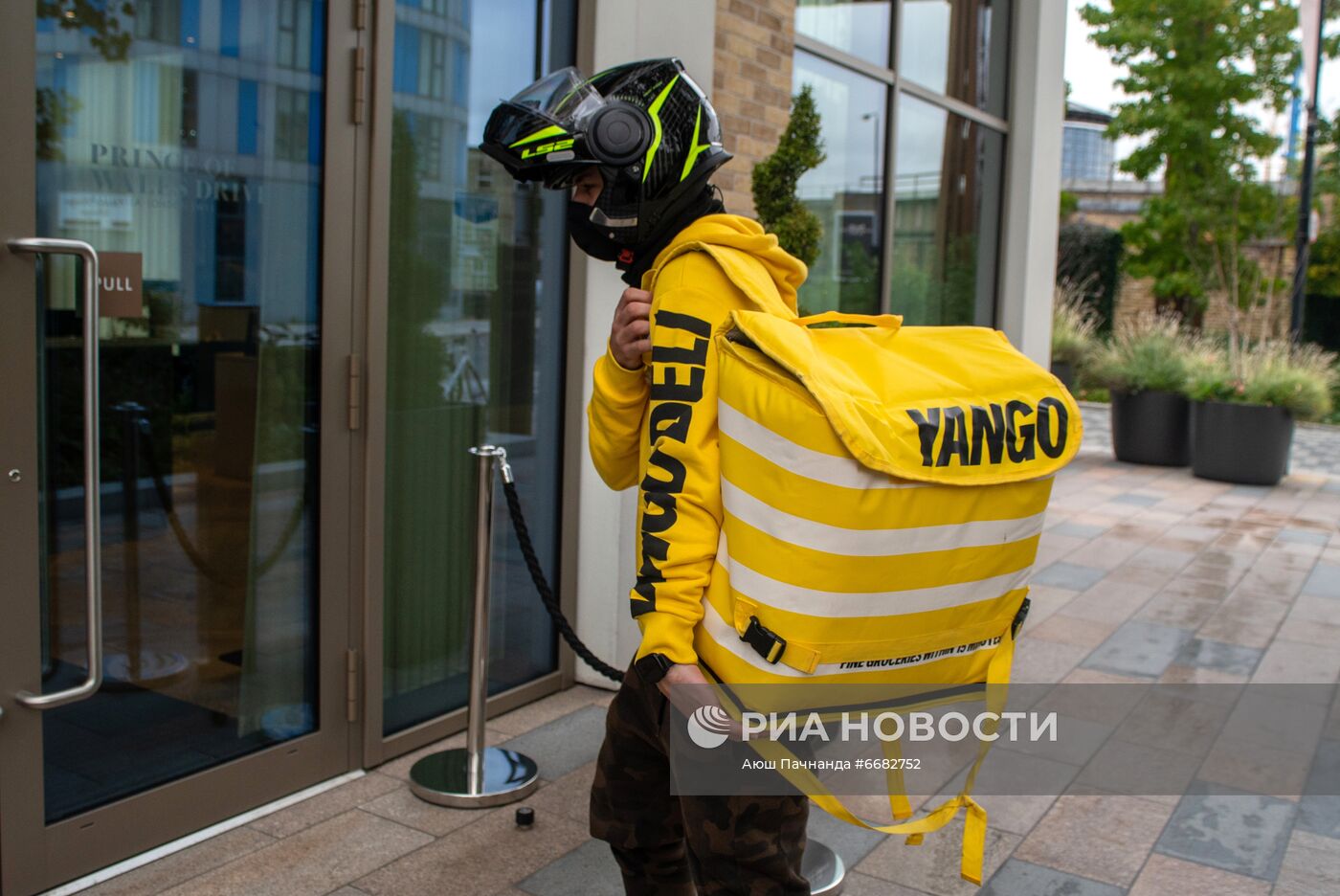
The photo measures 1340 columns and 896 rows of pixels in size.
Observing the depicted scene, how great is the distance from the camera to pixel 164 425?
3.45 meters

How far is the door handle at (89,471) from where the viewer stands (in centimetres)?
293

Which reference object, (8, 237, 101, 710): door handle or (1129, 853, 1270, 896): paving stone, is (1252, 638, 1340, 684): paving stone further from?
(8, 237, 101, 710): door handle

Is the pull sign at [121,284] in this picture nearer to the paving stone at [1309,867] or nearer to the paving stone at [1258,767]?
the paving stone at [1309,867]

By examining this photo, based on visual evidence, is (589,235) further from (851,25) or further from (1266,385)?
(1266,385)

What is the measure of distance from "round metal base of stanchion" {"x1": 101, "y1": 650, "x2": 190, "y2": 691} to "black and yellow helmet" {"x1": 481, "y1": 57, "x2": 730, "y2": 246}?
2032 mm

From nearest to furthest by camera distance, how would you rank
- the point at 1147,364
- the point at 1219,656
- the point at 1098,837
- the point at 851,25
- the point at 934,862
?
the point at 934,862
the point at 1098,837
the point at 1219,656
the point at 851,25
the point at 1147,364

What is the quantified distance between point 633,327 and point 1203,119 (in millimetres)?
23285

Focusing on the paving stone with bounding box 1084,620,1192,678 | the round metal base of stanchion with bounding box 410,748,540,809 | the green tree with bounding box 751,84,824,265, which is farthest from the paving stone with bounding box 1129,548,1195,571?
the round metal base of stanchion with bounding box 410,748,540,809

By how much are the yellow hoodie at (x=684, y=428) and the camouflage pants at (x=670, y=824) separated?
0.24 metres

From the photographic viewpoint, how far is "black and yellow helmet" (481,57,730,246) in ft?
7.16

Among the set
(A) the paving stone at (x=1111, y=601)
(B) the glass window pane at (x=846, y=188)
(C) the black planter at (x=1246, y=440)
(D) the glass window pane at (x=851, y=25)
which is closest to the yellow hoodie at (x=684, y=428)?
(B) the glass window pane at (x=846, y=188)

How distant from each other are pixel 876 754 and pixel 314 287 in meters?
2.66

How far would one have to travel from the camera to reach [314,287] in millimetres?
3830

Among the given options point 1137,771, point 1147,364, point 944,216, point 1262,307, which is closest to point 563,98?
point 1137,771
